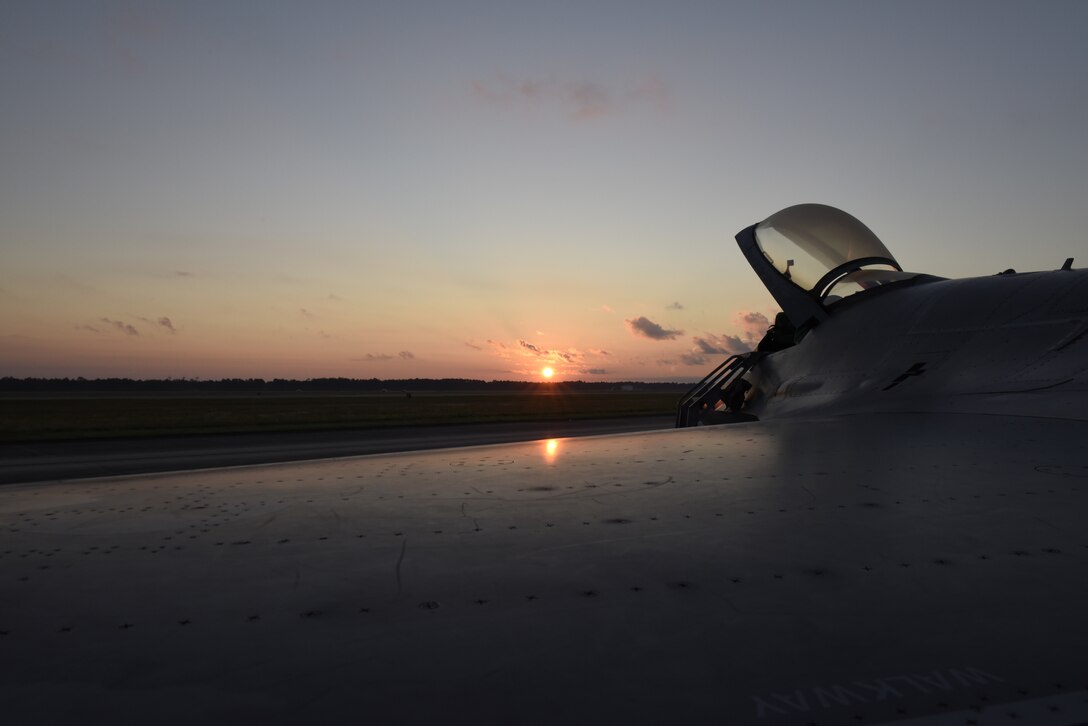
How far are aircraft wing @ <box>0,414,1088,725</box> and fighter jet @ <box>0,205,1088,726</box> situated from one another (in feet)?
0.04

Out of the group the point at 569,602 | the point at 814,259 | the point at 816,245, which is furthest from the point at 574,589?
the point at 816,245

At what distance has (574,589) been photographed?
260 cm

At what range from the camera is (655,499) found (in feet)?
13.5

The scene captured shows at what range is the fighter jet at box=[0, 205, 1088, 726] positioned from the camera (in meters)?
1.84

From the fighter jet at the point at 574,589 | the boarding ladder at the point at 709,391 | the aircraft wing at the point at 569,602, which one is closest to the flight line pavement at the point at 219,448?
the boarding ladder at the point at 709,391

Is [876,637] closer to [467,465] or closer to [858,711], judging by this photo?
[858,711]

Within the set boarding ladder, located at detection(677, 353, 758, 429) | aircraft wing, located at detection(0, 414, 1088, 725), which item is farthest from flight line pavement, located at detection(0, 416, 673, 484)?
aircraft wing, located at detection(0, 414, 1088, 725)

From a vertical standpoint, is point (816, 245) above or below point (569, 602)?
above

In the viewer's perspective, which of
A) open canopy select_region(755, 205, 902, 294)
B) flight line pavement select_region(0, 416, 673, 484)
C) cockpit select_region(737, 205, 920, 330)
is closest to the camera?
cockpit select_region(737, 205, 920, 330)

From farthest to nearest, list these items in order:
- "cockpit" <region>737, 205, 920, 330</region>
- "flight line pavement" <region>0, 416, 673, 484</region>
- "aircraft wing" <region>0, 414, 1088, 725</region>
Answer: "flight line pavement" <region>0, 416, 673, 484</region> → "cockpit" <region>737, 205, 920, 330</region> → "aircraft wing" <region>0, 414, 1088, 725</region>

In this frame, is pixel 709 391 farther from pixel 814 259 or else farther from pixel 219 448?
pixel 219 448

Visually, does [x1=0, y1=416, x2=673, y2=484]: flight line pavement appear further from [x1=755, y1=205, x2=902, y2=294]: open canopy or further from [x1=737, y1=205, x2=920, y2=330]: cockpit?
[x1=755, y1=205, x2=902, y2=294]: open canopy

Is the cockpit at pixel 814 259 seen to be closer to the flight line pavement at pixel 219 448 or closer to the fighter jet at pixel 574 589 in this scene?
the fighter jet at pixel 574 589

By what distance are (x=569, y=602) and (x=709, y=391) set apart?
543 inches
